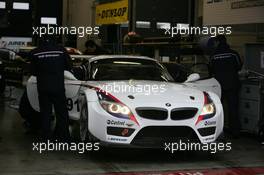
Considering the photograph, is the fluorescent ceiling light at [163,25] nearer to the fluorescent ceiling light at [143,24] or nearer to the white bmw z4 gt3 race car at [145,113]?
the fluorescent ceiling light at [143,24]

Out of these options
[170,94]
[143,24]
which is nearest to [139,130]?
[170,94]

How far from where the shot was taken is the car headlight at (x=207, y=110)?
281 inches

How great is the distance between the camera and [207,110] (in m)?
7.27

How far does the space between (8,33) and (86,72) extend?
24875 mm

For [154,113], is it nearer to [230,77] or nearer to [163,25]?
[230,77]

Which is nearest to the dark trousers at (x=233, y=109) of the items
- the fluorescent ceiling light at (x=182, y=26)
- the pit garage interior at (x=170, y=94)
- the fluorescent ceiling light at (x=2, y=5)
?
the pit garage interior at (x=170, y=94)

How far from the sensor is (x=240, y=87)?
31.2 ft

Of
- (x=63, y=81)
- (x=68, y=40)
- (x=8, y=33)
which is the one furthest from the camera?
(x=8, y=33)

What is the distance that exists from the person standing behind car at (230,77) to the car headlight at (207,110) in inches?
74.3

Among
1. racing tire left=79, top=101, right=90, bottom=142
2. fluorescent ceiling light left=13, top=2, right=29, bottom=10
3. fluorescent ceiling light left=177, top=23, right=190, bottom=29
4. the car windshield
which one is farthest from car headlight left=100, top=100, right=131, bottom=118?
fluorescent ceiling light left=13, top=2, right=29, bottom=10

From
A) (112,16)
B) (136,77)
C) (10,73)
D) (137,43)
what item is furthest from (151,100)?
(10,73)

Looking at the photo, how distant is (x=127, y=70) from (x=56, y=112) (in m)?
1.29

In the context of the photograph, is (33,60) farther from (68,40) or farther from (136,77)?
(68,40)

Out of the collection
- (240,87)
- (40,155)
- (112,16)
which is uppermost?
(112,16)
